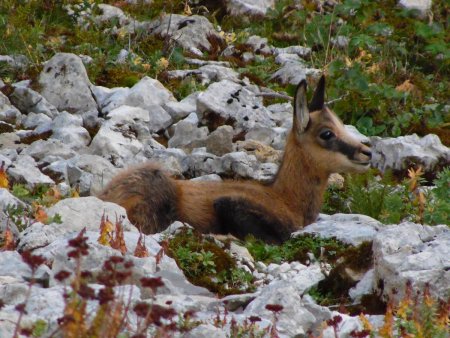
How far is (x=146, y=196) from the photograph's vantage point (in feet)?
38.7

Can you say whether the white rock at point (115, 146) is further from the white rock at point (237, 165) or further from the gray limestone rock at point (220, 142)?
the white rock at point (237, 165)

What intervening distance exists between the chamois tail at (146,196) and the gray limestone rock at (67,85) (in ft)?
15.0

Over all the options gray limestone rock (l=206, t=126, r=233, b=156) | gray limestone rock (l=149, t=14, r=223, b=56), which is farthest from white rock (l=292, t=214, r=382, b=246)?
gray limestone rock (l=149, t=14, r=223, b=56)

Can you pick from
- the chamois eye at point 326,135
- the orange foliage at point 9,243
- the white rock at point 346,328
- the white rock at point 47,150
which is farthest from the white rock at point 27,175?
the white rock at point 346,328

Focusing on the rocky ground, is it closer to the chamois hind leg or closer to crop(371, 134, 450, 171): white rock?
crop(371, 134, 450, 171): white rock

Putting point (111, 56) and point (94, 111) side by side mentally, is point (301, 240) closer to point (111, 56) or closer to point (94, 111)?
point (94, 111)

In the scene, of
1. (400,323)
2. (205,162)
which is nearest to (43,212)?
(400,323)

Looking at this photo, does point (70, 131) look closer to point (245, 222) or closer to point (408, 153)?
point (245, 222)

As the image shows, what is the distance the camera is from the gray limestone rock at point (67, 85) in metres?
16.4

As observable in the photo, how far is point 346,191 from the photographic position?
1448 cm

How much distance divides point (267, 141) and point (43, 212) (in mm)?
7125

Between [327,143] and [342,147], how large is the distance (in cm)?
20

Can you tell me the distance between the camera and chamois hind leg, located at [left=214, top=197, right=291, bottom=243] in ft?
40.2

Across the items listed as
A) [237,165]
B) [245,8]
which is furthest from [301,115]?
[245,8]
